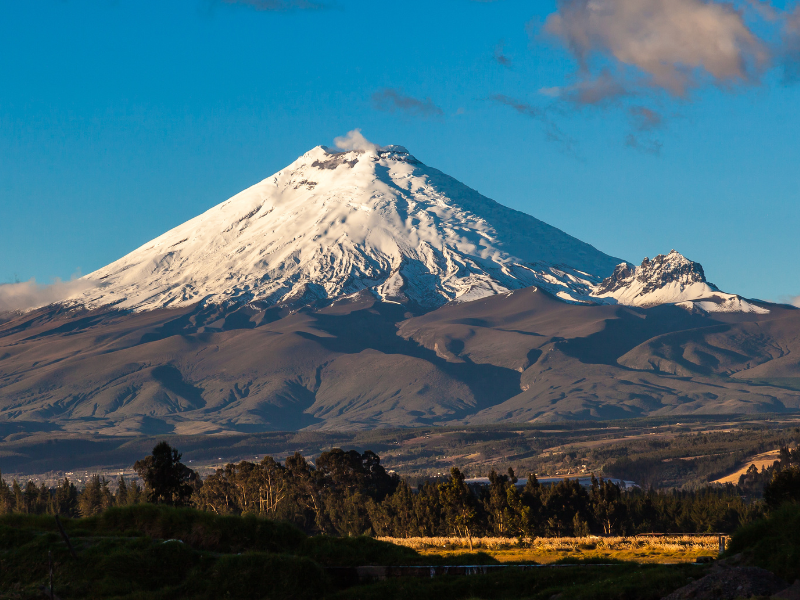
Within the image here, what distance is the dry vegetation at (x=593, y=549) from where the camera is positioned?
4994 cm

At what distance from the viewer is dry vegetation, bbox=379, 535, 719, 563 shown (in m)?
49.9

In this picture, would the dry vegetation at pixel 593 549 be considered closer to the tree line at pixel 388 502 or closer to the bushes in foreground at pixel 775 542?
the tree line at pixel 388 502

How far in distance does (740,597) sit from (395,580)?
1422 cm

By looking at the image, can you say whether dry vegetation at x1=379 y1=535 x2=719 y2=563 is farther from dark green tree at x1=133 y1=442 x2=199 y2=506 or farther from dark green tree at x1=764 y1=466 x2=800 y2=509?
dark green tree at x1=133 y1=442 x2=199 y2=506

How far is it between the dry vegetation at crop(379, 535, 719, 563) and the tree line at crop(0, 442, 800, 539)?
4.60 meters

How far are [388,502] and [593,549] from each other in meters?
48.5

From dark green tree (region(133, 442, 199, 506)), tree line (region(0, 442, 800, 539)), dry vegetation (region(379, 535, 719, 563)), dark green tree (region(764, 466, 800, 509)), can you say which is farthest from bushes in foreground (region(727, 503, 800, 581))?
dark green tree (region(133, 442, 199, 506))

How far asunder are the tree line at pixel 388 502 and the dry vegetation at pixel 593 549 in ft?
15.1

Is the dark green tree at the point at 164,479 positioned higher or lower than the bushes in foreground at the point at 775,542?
higher

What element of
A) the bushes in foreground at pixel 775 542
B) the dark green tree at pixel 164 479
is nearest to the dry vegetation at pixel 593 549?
the bushes in foreground at pixel 775 542

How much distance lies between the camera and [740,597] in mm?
29000

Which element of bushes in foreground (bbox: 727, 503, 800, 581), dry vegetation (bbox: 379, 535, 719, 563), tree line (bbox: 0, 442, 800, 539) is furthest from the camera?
tree line (bbox: 0, 442, 800, 539)

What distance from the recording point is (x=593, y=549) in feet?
199

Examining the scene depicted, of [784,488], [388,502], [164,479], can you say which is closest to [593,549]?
[784,488]
